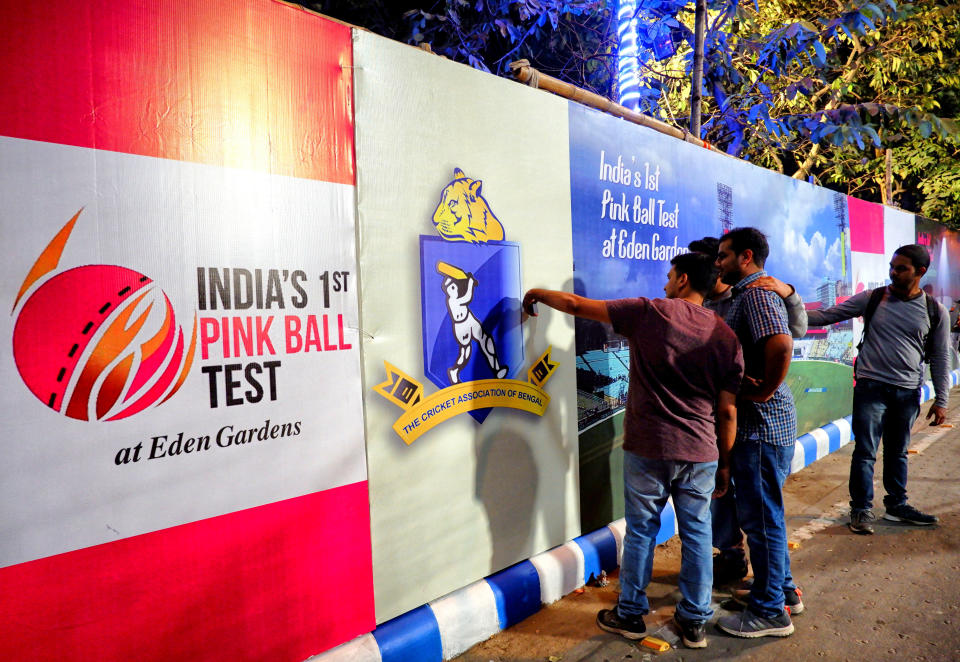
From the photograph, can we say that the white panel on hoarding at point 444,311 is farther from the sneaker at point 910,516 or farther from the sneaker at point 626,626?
the sneaker at point 910,516

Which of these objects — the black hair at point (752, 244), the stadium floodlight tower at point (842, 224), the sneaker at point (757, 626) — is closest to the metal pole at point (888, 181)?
the stadium floodlight tower at point (842, 224)

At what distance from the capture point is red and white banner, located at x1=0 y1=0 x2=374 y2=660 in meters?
1.95

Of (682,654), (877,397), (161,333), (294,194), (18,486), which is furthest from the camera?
(877,397)

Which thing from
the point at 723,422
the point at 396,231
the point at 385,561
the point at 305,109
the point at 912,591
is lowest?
the point at 912,591

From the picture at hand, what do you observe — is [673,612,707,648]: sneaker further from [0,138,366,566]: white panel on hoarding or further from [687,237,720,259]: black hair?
[687,237,720,259]: black hair

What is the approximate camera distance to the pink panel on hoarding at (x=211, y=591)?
1.97 meters

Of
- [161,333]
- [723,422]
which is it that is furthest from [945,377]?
[161,333]

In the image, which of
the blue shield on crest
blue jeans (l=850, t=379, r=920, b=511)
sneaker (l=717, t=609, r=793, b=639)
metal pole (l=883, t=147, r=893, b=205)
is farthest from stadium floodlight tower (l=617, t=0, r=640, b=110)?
metal pole (l=883, t=147, r=893, b=205)

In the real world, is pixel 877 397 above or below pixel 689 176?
below

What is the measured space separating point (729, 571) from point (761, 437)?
1.05m

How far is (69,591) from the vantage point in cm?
200

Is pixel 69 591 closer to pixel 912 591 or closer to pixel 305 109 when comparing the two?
pixel 305 109

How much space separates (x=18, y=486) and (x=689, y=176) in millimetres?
4547

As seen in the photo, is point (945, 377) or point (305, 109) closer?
point (305, 109)
